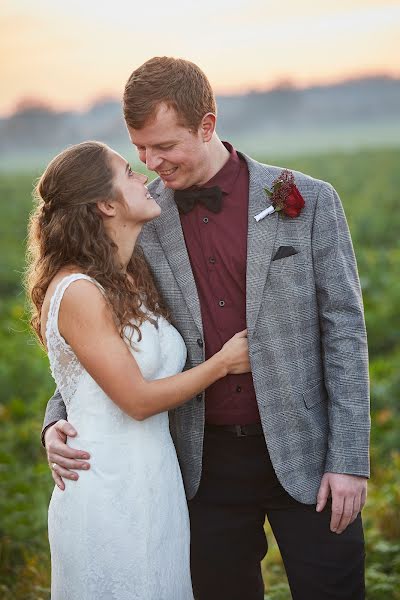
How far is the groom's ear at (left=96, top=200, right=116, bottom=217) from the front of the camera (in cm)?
309

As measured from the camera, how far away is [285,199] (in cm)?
312

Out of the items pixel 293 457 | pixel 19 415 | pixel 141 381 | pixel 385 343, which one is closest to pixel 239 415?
pixel 293 457

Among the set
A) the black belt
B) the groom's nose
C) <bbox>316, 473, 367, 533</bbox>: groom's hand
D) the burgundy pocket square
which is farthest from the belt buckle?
the groom's nose

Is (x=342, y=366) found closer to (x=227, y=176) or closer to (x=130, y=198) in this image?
(x=227, y=176)

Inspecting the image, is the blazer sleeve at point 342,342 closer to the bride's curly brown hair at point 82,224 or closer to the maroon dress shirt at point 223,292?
the maroon dress shirt at point 223,292

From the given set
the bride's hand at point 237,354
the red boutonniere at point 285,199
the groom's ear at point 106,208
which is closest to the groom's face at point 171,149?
the groom's ear at point 106,208

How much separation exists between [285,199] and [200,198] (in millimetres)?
355

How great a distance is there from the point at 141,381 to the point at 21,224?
82.6 feet

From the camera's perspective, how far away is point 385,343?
9.96 m

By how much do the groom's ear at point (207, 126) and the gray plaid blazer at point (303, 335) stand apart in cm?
29

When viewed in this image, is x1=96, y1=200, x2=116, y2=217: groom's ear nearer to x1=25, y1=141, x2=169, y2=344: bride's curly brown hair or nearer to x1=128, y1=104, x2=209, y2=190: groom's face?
x1=25, y1=141, x2=169, y2=344: bride's curly brown hair

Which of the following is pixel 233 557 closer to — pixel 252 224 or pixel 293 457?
pixel 293 457

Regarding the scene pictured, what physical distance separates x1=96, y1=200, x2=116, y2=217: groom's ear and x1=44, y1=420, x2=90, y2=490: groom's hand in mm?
814

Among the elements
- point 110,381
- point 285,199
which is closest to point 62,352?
point 110,381
